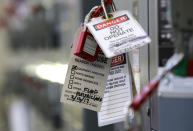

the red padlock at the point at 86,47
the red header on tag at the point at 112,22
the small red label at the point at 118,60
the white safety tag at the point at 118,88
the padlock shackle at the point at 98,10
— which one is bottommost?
the white safety tag at the point at 118,88

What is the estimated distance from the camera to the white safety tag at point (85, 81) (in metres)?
0.47

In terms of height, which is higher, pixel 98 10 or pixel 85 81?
pixel 98 10

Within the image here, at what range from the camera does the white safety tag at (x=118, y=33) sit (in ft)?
1.32

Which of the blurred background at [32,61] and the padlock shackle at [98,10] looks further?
the blurred background at [32,61]

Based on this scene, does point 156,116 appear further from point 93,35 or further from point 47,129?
point 47,129

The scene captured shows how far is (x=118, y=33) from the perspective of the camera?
16.8 inches

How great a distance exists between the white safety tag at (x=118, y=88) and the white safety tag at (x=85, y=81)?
0.02 m

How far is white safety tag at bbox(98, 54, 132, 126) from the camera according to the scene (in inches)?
19.3

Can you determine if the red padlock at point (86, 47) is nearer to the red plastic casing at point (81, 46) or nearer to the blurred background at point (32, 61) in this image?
the red plastic casing at point (81, 46)

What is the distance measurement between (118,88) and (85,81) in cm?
6

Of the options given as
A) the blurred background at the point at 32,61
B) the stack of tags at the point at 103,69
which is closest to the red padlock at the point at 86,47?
the stack of tags at the point at 103,69

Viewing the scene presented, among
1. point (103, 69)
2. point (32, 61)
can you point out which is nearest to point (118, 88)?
point (103, 69)

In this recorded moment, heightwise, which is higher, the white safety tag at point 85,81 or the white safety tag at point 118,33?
the white safety tag at point 118,33

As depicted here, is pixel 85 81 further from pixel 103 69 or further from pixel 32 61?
pixel 32 61
